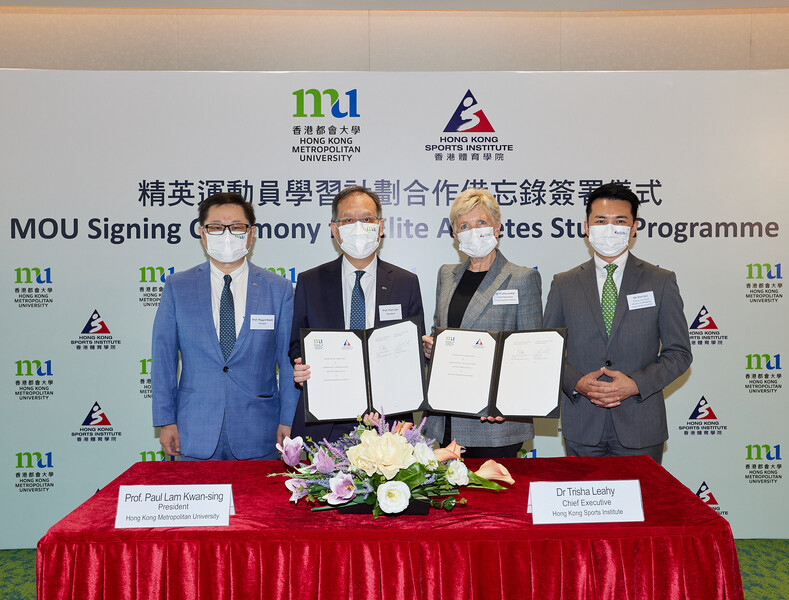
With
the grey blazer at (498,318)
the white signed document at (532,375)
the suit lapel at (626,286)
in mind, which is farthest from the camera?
the suit lapel at (626,286)

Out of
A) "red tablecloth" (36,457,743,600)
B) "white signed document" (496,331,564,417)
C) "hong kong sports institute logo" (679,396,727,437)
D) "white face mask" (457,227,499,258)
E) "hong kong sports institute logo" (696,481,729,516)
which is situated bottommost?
"hong kong sports institute logo" (696,481,729,516)

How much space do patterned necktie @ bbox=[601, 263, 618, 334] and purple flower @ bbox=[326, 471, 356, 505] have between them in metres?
1.54

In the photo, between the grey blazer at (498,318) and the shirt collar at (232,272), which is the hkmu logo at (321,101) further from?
the grey blazer at (498,318)

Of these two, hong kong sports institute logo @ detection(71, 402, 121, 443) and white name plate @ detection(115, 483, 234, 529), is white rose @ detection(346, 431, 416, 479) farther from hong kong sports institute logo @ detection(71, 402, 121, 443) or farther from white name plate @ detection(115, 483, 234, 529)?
hong kong sports institute logo @ detection(71, 402, 121, 443)

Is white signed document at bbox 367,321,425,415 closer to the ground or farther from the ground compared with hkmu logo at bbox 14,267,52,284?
closer to the ground

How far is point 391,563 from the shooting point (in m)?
1.74

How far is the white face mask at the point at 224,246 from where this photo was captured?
2.95 m

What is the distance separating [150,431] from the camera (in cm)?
421

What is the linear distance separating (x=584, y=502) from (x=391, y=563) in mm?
569

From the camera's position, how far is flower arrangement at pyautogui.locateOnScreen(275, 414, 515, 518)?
177 centimetres

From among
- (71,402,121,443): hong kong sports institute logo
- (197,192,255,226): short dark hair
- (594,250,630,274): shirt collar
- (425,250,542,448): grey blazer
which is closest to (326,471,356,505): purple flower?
(425,250,542,448): grey blazer

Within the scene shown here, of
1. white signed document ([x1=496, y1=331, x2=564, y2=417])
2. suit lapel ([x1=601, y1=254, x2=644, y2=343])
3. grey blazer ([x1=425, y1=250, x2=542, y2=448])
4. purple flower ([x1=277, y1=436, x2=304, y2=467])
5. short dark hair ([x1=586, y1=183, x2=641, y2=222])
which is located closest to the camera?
purple flower ([x1=277, y1=436, x2=304, y2=467])

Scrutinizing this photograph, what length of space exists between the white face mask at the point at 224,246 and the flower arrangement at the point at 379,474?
1236mm

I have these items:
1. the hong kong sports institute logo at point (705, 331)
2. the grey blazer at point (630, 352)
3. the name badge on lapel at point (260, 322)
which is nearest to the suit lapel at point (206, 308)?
the name badge on lapel at point (260, 322)
